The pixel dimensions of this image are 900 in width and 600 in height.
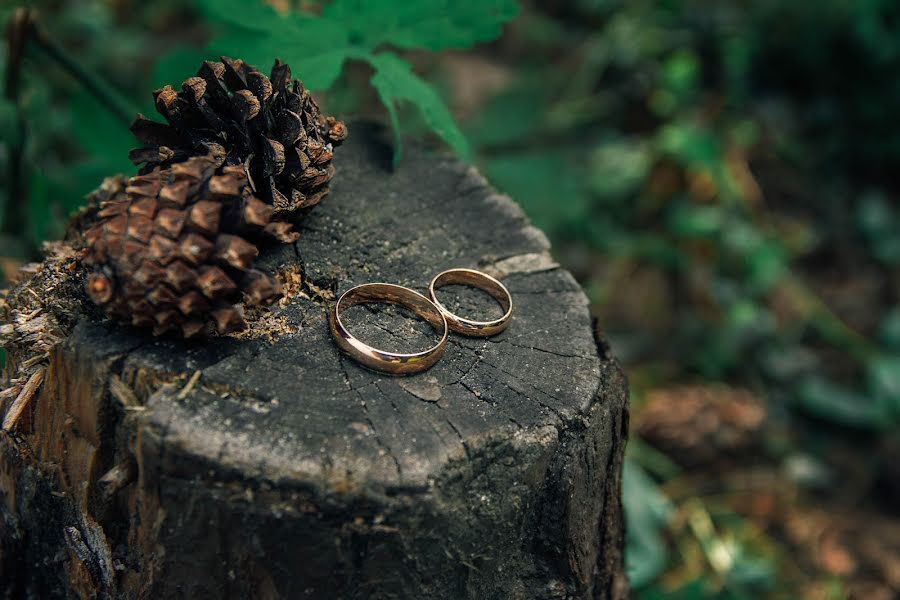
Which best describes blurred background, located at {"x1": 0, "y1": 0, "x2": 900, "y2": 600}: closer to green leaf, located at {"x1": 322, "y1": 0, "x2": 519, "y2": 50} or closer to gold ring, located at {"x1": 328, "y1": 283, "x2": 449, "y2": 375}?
green leaf, located at {"x1": 322, "y1": 0, "x2": 519, "y2": 50}

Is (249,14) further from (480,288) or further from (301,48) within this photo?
(480,288)

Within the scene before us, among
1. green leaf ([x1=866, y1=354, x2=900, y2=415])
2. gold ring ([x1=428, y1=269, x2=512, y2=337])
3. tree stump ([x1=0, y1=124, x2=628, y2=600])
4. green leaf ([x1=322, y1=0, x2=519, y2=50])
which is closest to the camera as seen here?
tree stump ([x1=0, y1=124, x2=628, y2=600])

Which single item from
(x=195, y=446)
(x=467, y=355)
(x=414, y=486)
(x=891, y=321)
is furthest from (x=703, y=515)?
(x=195, y=446)

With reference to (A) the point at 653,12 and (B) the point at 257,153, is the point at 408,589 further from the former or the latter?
(A) the point at 653,12

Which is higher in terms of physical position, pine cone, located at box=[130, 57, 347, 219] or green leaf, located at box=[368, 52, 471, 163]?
pine cone, located at box=[130, 57, 347, 219]

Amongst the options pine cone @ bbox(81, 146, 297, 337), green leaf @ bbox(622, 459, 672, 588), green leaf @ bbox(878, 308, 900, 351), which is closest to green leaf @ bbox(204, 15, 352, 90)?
pine cone @ bbox(81, 146, 297, 337)

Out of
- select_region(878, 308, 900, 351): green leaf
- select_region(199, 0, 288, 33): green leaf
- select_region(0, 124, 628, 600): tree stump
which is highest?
select_region(199, 0, 288, 33): green leaf

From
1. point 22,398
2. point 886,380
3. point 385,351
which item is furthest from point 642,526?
point 22,398
